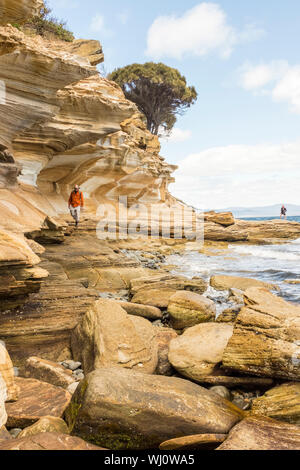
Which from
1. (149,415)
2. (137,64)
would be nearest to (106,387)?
(149,415)

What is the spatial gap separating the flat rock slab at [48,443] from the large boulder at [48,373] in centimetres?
132

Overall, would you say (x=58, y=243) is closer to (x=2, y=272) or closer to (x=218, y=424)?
(x=2, y=272)

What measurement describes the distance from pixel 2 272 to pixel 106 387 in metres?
2.56

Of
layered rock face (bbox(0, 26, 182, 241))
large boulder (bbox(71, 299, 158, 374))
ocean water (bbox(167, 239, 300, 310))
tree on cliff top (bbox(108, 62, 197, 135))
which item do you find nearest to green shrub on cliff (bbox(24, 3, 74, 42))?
layered rock face (bbox(0, 26, 182, 241))

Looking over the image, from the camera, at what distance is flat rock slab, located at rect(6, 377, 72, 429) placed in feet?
9.48

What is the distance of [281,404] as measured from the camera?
3.12m

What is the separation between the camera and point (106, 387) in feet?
9.00

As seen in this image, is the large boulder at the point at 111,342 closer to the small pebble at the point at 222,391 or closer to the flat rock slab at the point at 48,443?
the small pebble at the point at 222,391

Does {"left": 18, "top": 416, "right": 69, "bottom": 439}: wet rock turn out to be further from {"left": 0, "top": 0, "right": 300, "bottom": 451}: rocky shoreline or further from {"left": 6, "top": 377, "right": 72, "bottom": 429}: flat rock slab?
{"left": 6, "top": 377, "right": 72, "bottom": 429}: flat rock slab

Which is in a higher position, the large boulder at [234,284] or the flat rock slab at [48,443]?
the flat rock slab at [48,443]

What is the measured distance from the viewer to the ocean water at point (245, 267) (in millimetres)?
9539

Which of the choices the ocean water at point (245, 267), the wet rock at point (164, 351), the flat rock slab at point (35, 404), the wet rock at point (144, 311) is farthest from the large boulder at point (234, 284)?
the flat rock slab at point (35, 404)

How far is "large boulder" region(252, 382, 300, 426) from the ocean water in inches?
177

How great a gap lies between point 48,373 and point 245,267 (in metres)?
11.3
